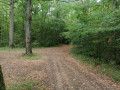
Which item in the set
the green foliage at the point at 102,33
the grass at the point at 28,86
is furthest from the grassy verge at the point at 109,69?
the grass at the point at 28,86

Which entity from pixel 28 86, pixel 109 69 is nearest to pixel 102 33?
pixel 109 69

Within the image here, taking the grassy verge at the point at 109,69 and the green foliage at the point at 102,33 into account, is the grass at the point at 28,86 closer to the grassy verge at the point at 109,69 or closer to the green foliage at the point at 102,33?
the grassy verge at the point at 109,69

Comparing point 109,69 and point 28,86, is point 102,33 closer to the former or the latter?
point 109,69

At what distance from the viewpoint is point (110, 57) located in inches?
255

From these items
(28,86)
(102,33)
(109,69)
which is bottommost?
(109,69)

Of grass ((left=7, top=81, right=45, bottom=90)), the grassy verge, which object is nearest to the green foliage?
the grassy verge

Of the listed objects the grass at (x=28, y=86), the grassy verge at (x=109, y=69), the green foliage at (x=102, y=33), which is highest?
the green foliage at (x=102, y=33)


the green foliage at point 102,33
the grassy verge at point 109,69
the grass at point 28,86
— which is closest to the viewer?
the grass at point 28,86

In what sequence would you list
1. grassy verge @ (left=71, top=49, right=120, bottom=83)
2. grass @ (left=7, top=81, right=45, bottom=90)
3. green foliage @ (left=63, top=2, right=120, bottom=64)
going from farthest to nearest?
green foliage @ (left=63, top=2, right=120, bottom=64) < grassy verge @ (left=71, top=49, right=120, bottom=83) < grass @ (left=7, top=81, right=45, bottom=90)

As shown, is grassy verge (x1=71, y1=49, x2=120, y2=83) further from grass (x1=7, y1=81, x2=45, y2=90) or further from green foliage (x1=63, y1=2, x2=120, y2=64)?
grass (x1=7, y1=81, x2=45, y2=90)

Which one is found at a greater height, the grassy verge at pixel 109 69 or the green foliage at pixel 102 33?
the green foliage at pixel 102 33

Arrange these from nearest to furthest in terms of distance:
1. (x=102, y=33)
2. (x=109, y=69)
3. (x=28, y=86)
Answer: (x=28, y=86) → (x=109, y=69) → (x=102, y=33)

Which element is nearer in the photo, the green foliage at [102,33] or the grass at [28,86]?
the grass at [28,86]

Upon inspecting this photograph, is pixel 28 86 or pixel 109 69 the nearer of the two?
pixel 28 86
